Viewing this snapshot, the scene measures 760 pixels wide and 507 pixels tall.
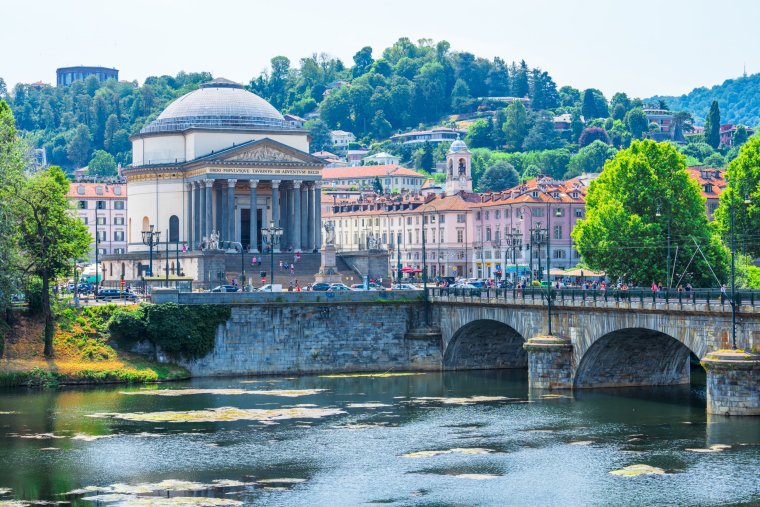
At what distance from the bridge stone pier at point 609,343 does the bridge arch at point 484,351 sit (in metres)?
0.07

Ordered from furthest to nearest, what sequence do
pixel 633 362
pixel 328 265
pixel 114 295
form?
pixel 328 265 → pixel 114 295 → pixel 633 362

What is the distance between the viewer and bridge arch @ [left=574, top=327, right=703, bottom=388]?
8456 centimetres

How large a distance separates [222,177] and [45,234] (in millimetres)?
37920

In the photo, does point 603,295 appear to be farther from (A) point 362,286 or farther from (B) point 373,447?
(A) point 362,286

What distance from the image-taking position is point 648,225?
111 meters

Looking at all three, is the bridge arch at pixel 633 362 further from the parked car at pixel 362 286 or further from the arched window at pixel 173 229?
the arched window at pixel 173 229

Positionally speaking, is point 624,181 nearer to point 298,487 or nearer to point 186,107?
point 186,107

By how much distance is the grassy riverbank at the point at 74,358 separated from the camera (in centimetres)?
9394

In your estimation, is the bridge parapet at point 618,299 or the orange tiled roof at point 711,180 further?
the orange tiled roof at point 711,180

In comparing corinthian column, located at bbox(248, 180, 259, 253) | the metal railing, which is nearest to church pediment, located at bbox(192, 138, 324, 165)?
corinthian column, located at bbox(248, 180, 259, 253)

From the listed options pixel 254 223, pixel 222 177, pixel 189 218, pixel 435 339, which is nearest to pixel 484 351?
pixel 435 339

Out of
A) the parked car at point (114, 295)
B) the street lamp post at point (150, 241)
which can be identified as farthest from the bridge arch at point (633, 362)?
the street lamp post at point (150, 241)

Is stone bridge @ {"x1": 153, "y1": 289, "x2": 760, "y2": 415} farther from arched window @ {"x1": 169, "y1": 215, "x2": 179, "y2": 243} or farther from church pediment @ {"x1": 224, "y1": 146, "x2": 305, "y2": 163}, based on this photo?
arched window @ {"x1": 169, "y1": 215, "x2": 179, "y2": 243}

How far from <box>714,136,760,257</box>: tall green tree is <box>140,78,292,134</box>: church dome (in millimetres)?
43693
